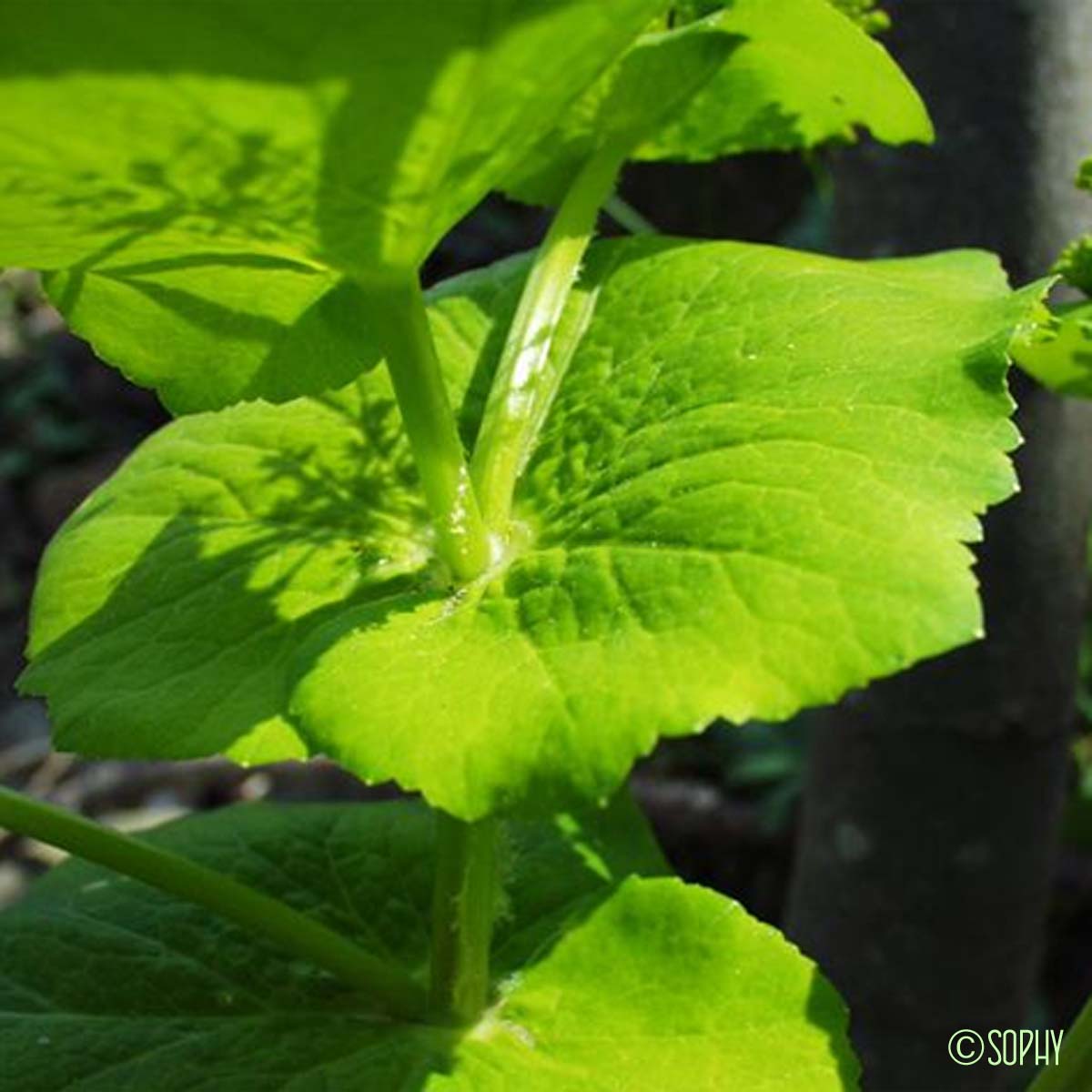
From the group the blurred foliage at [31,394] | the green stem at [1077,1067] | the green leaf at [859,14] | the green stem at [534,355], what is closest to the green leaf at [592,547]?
the green stem at [534,355]

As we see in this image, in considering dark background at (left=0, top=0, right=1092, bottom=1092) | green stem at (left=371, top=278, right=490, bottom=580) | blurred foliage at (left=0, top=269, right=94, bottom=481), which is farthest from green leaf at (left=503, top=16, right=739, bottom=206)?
blurred foliage at (left=0, top=269, right=94, bottom=481)

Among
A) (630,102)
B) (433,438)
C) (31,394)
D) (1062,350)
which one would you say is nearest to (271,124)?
(433,438)

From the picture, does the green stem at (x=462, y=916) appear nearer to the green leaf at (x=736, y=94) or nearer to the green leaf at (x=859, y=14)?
the green leaf at (x=736, y=94)

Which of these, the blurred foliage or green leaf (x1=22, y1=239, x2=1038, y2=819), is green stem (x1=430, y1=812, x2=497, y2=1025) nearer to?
green leaf (x1=22, y1=239, x2=1038, y2=819)

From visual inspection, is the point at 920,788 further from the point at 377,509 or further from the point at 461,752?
the point at 461,752

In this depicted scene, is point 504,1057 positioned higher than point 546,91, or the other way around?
point 546,91

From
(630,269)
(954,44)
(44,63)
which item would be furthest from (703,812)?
(44,63)
